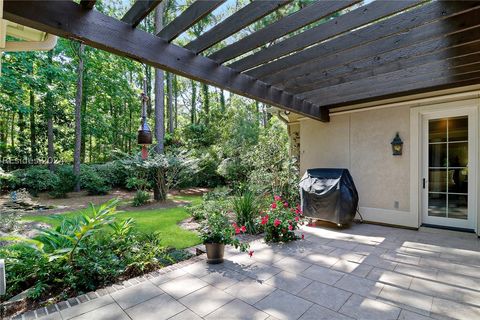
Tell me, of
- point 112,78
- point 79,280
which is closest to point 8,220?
point 79,280

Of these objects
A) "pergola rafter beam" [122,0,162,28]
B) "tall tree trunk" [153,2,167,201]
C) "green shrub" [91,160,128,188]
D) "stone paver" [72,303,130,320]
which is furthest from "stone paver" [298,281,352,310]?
"green shrub" [91,160,128,188]

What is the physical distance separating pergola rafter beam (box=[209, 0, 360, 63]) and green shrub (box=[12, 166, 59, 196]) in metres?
8.99

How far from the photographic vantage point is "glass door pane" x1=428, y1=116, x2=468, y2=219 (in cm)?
439

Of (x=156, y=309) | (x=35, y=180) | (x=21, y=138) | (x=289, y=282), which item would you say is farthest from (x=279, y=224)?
→ (x=21, y=138)

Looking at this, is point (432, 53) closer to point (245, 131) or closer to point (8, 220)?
point (8, 220)

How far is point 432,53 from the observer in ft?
9.66

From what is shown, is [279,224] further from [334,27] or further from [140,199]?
[140,199]

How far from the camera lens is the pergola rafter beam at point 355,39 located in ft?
7.26

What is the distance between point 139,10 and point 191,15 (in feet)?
1.48

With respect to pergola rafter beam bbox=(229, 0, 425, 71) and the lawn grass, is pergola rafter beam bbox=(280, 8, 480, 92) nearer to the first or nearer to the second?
pergola rafter beam bbox=(229, 0, 425, 71)

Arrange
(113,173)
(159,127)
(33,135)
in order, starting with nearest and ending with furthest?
(159,127)
(113,173)
(33,135)

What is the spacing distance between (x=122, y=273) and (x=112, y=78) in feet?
41.5

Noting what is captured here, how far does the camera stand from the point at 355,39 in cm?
267

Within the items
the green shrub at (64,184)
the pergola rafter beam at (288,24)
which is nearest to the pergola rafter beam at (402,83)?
the pergola rafter beam at (288,24)
